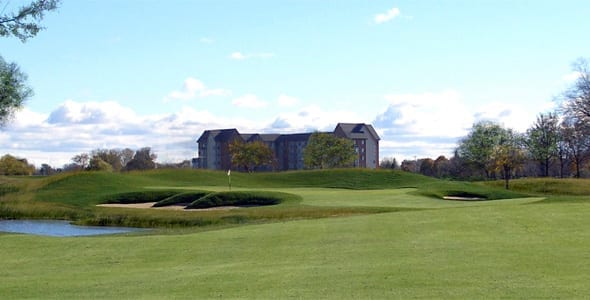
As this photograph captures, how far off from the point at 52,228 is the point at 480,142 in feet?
308

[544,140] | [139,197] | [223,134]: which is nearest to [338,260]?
[139,197]

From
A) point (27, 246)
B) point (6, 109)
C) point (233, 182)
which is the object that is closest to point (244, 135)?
point (233, 182)

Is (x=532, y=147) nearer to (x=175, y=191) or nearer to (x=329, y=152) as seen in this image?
(x=329, y=152)

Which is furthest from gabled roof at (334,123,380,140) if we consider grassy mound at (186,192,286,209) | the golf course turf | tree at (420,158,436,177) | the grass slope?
the grass slope

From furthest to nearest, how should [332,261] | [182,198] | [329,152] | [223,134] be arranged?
[223,134], [329,152], [182,198], [332,261]

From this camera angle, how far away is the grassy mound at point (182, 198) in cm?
5572

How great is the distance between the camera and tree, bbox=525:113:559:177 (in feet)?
360

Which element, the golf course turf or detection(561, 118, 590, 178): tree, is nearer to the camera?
the golf course turf

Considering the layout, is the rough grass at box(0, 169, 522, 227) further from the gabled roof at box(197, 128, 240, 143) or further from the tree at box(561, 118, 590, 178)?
the gabled roof at box(197, 128, 240, 143)

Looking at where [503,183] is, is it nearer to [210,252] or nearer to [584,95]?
[584,95]

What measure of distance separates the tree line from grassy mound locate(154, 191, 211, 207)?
3227cm

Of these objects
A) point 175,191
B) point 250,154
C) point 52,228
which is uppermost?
point 250,154

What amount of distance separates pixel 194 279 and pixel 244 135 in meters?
183

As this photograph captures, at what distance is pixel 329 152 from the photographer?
132 m
